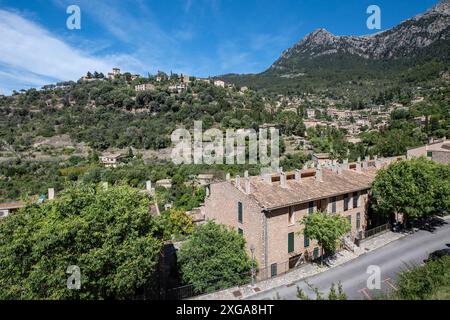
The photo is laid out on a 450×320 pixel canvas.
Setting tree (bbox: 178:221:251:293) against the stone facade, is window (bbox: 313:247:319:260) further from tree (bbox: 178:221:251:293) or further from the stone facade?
tree (bbox: 178:221:251:293)

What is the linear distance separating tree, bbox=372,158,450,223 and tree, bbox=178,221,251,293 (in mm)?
13671

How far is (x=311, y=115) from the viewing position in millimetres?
129875

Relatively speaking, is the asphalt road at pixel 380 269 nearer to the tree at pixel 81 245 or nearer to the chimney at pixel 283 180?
the chimney at pixel 283 180

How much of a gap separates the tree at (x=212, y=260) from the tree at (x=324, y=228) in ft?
16.3

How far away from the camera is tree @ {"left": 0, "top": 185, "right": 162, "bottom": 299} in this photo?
11.9 meters

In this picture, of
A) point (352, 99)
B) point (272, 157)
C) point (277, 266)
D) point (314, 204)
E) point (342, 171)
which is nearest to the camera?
point (277, 266)

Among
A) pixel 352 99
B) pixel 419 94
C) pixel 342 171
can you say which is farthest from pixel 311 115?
pixel 342 171

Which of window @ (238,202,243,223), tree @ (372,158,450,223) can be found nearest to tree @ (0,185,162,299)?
window @ (238,202,243,223)

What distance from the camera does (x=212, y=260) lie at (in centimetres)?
1819

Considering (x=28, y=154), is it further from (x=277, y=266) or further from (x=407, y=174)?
(x=407, y=174)

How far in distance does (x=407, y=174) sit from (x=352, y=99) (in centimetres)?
13691

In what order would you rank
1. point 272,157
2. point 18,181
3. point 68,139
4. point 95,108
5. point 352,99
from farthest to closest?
point 352,99
point 95,108
point 68,139
point 272,157
point 18,181

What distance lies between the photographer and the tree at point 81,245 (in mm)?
11945

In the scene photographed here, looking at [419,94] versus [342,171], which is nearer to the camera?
[342,171]
